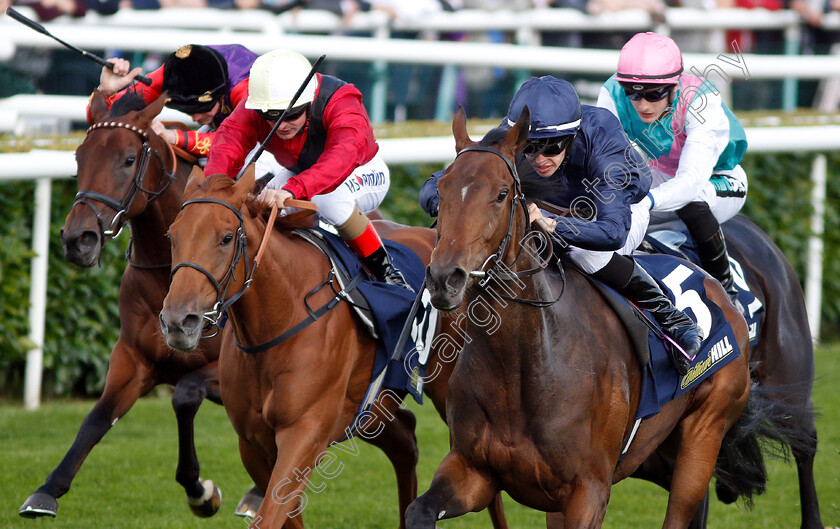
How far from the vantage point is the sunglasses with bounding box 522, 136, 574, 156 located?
11.9 feet

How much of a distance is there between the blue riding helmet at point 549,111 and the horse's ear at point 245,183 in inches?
36.8

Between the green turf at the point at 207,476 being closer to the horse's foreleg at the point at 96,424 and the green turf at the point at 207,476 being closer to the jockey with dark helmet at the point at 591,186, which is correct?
the horse's foreleg at the point at 96,424

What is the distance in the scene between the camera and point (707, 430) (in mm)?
4242

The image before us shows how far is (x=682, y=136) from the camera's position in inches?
195

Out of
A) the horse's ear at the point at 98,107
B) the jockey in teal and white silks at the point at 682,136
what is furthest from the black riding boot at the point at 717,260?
the horse's ear at the point at 98,107

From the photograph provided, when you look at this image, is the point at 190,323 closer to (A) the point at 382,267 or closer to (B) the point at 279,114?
(B) the point at 279,114

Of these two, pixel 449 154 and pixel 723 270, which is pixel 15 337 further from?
pixel 723 270

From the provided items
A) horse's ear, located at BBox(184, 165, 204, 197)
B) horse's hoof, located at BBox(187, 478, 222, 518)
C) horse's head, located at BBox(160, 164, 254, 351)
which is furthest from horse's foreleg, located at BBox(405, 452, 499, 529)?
horse's hoof, located at BBox(187, 478, 222, 518)

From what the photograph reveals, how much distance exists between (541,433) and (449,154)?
4.35 metres

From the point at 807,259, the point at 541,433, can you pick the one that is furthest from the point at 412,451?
the point at 807,259

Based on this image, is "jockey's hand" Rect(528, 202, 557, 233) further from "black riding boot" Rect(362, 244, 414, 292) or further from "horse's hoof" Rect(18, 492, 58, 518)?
"horse's hoof" Rect(18, 492, 58, 518)

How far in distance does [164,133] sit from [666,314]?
7.79 ft

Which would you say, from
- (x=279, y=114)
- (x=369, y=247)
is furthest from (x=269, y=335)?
(x=279, y=114)

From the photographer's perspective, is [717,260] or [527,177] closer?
[527,177]
